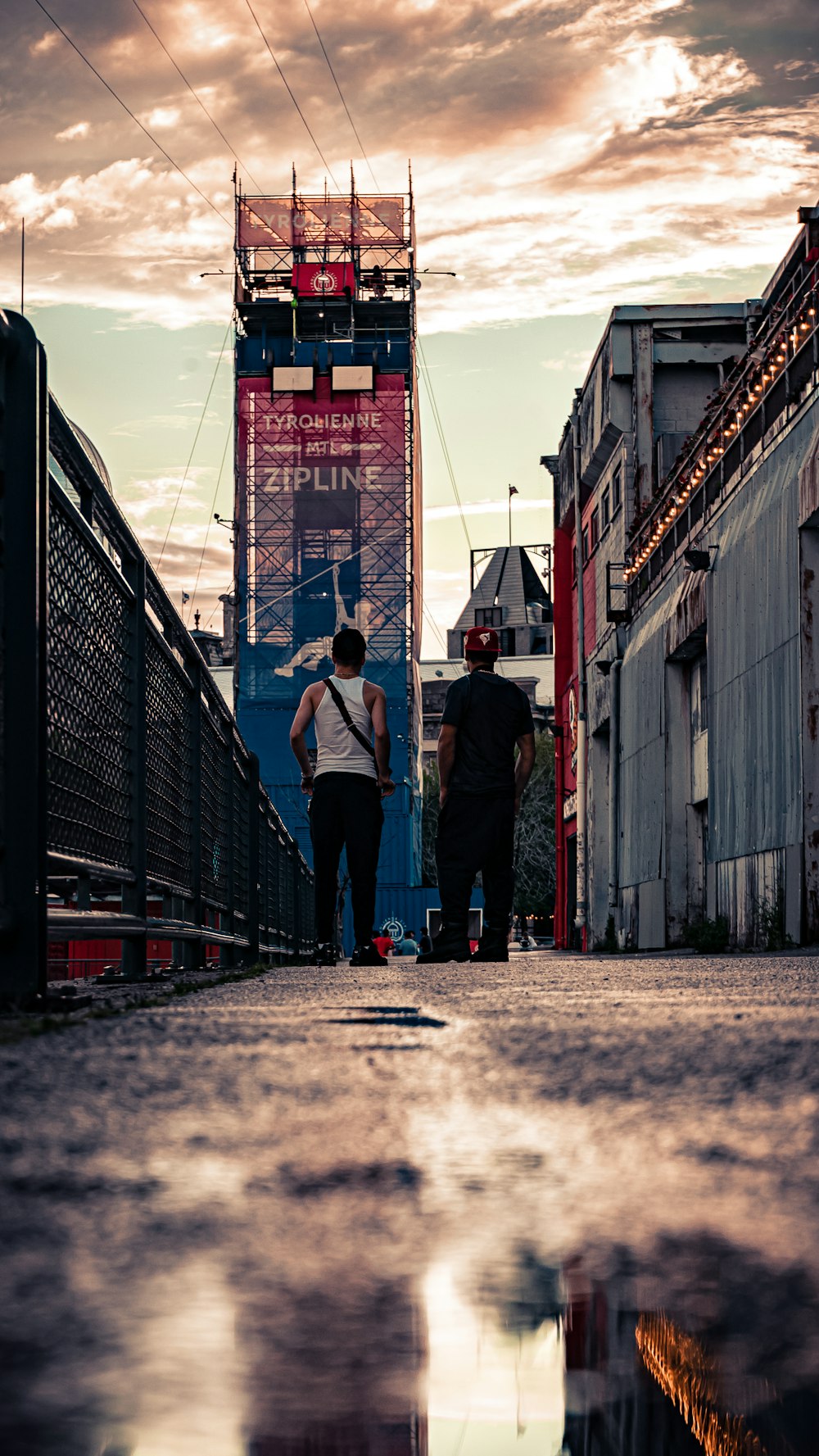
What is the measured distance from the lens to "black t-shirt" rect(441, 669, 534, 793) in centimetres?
805

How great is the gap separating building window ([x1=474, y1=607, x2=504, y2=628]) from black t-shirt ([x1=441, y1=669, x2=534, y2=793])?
8225 centimetres

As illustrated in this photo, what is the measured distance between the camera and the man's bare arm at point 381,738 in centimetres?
766

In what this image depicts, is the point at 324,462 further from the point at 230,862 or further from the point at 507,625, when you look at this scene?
the point at 230,862

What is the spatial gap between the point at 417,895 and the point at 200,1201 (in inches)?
2311

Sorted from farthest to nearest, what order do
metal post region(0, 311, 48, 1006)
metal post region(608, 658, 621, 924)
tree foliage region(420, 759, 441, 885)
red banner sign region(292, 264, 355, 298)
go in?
1. tree foliage region(420, 759, 441, 885)
2. red banner sign region(292, 264, 355, 298)
3. metal post region(608, 658, 621, 924)
4. metal post region(0, 311, 48, 1006)

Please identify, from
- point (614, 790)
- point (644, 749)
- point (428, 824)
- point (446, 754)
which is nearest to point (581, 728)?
point (614, 790)

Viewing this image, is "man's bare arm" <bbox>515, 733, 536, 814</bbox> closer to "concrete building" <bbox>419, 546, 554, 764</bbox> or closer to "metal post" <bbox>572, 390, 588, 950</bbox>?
"metal post" <bbox>572, 390, 588, 950</bbox>

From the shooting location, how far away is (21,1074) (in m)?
1.73

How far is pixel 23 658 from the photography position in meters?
3.24

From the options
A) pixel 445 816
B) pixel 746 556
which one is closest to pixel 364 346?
pixel 746 556

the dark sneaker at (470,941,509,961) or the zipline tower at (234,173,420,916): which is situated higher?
the zipline tower at (234,173,420,916)

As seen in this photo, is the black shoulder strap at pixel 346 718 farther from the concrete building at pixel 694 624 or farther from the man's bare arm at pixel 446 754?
the concrete building at pixel 694 624

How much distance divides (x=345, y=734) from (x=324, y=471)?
51.6m

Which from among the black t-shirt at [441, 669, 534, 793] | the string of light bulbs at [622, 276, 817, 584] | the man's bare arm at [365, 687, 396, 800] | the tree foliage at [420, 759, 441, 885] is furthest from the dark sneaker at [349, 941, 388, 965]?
the tree foliage at [420, 759, 441, 885]
